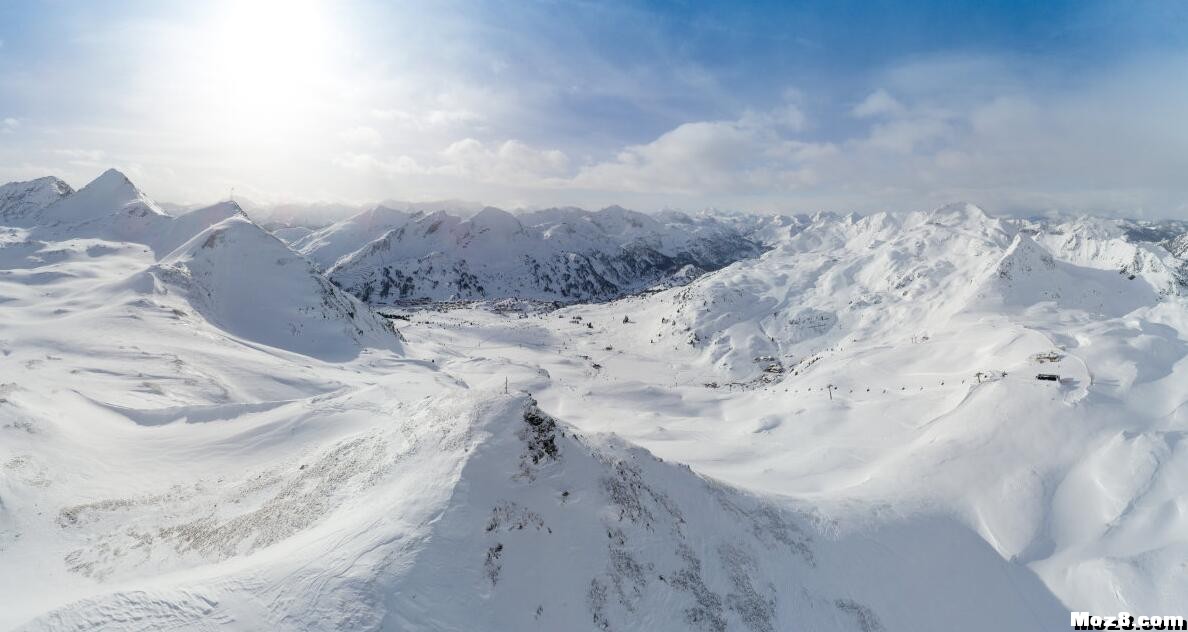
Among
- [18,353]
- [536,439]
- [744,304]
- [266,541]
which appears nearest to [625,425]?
[536,439]

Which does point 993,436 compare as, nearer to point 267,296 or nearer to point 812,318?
point 267,296

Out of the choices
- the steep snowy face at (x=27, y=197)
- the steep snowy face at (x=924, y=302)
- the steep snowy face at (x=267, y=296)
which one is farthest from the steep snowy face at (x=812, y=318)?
the steep snowy face at (x=27, y=197)

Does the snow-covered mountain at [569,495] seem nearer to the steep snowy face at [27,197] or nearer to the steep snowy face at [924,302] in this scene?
A: the steep snowy face at [924,302]

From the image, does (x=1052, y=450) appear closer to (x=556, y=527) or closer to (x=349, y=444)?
(x=556, y=527)

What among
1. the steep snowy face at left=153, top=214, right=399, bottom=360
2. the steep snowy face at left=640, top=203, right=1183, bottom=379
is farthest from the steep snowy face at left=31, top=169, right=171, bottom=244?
the steep snowy face at left=640, top=203, right=1183, bottom=379

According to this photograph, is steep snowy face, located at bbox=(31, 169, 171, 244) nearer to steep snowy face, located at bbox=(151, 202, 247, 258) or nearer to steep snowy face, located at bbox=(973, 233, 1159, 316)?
steep snowy face, located at bbox=(151, 202, 247, 258)

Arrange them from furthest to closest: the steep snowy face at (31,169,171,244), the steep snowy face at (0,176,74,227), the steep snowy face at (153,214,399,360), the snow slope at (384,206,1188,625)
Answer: the steep snowy face at (0,176,74,227) → the steep snowy face at (31,169,171,244) → the steep snowy face at (153,214,399,360) → the snow slope at (384,206,1188,625)
